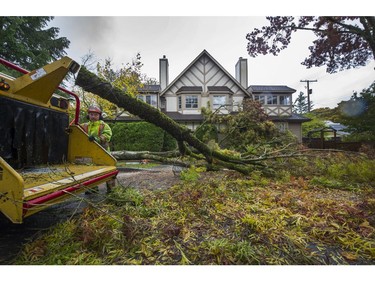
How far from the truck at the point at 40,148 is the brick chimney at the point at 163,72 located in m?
14.3

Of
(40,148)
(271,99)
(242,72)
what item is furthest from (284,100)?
(40,148)

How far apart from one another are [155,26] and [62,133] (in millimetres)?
2289

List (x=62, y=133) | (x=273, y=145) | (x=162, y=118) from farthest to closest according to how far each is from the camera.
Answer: (x=273, y=145), (x=162, y=118), (x=62, y=133)

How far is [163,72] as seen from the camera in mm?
16875

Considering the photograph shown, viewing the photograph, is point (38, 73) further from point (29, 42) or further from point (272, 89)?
point (272, 89)

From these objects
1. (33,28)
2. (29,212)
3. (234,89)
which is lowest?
(29,212)

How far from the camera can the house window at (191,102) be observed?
49.1 ft

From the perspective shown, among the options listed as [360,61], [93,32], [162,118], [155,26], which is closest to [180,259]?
[162,118]

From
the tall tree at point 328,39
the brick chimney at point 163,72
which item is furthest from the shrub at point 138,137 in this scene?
the tall tree at point 328,39

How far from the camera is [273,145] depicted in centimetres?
650

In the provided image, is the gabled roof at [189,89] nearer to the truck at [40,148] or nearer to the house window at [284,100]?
the house window at [284,100]

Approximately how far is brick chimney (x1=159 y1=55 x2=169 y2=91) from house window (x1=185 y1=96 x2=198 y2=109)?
3.12 m
